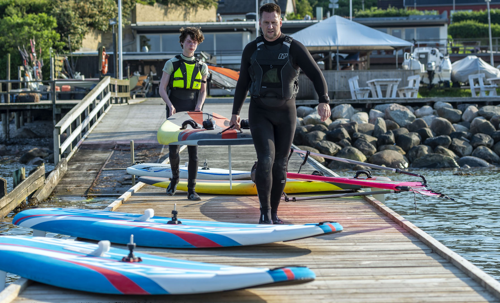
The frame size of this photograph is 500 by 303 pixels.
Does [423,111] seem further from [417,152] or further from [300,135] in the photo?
[300,135]

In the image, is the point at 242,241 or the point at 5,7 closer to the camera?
the point at 242,241

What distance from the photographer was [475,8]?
6750 cm

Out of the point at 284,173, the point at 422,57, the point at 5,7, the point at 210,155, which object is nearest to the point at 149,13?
the point at 5,7

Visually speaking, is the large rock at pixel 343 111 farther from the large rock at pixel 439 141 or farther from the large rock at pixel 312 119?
the large rock at pixel 439 141

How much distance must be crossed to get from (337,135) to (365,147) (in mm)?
1125

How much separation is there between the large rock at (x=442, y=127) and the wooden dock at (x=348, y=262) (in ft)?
41.5

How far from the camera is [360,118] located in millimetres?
18938

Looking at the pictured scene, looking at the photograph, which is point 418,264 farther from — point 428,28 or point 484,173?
point 428,28

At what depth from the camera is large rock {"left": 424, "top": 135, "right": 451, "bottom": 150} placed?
1674 cm

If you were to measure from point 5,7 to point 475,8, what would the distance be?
170ft

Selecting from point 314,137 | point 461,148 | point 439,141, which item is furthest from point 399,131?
point 314,137

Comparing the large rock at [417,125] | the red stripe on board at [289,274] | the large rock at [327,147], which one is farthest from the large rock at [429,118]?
the red stripe on board at [289,274]

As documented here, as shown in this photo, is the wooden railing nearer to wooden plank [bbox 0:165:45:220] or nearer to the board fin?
wooden plank [bbox 0:165:45:220]

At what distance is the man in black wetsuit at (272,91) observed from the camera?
495 cm
